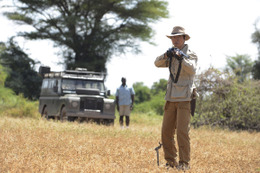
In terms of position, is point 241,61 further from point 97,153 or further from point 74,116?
point 97,153

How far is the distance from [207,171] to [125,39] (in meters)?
26.6

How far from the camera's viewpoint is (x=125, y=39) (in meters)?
32.2

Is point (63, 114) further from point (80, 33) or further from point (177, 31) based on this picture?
point (80, 33)

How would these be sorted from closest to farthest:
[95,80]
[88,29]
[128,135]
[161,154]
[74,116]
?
[161,154] < [128,135] < [74,116] < [95,80] < [88,29]

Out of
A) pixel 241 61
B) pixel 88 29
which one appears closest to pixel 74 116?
pixel 88 29

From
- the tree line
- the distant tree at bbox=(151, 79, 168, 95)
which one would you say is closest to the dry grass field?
the tree line

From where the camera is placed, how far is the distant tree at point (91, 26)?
1223 inches

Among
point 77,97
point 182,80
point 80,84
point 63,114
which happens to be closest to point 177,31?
point 182,80

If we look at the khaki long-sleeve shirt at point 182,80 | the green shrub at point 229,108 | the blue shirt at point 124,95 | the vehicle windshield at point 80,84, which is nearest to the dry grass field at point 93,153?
the khaki long-sleeve shirt at point 182,80

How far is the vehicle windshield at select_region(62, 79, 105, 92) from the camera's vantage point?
1577 centimetres

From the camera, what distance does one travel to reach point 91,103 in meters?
14.9

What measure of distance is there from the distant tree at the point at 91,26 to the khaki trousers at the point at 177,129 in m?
24.1

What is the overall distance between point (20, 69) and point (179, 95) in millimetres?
28195

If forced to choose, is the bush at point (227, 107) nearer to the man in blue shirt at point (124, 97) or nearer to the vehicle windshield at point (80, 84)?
the man in blue shirt at point (124, 97)
